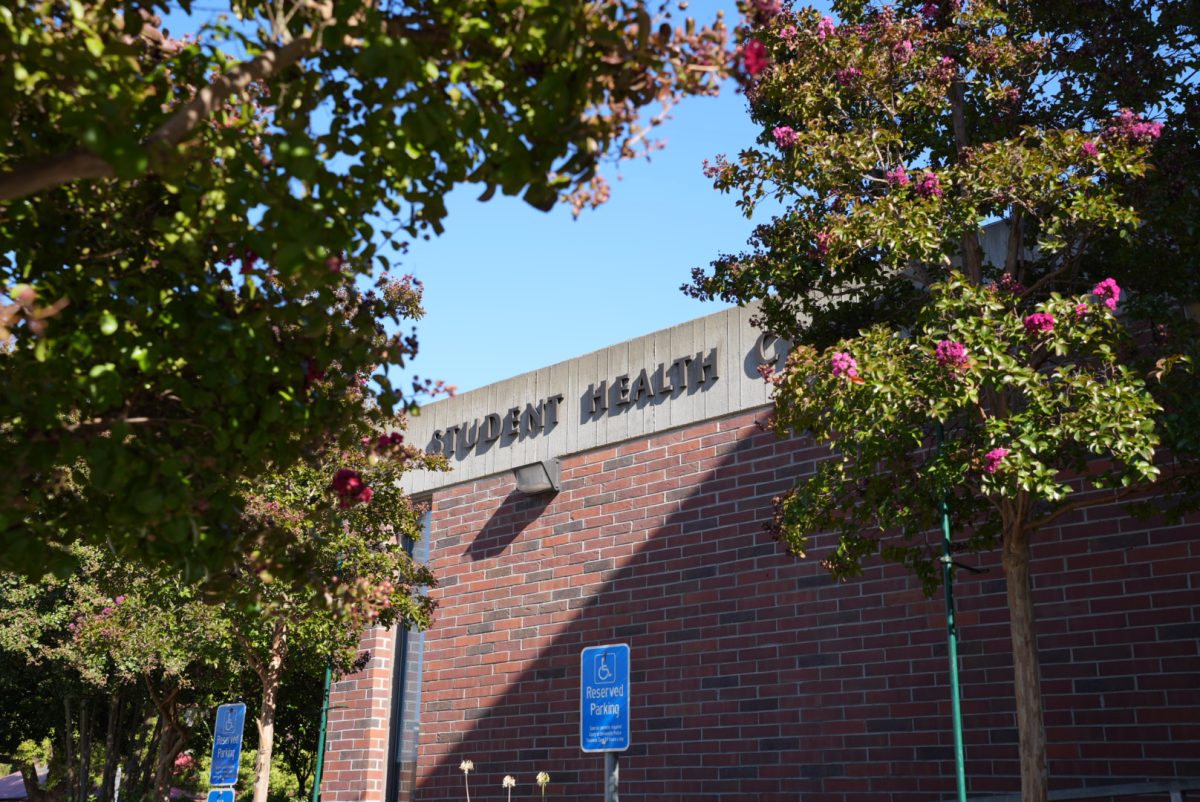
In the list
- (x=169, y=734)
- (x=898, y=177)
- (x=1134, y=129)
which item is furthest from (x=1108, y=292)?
(x=169, y=734)

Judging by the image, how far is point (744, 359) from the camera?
49.4ft

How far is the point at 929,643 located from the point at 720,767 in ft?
9.92

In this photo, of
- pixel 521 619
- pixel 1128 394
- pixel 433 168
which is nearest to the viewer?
pixel 433 168

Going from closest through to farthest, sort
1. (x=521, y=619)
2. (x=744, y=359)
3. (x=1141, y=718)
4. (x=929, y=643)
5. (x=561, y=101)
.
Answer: (x=561, y=101) < (x=1141, y=718) < (x=929, y=643) < (x=744, y=359) < (x=521, y=619)

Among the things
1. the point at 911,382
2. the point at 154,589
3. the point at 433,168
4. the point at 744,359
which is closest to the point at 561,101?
the point at 433,168

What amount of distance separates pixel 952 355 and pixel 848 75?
2.88 m

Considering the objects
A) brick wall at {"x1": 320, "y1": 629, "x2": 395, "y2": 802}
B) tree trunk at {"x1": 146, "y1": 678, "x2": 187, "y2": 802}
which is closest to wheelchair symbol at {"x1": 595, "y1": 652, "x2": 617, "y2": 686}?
brick wall at {"x1": 320, "y1": 629, "x2": 395, "y2": 802}

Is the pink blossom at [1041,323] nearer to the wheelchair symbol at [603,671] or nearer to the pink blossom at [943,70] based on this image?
the pink blossom at [943,70]

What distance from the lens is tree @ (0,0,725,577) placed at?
4.53 m

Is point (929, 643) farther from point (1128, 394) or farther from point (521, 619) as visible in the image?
point (521, 619)

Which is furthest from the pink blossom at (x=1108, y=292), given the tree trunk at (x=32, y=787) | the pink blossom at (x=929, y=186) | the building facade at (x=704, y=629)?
the tree trunk at (x=32, y=787)

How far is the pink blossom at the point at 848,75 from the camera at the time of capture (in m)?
9.95

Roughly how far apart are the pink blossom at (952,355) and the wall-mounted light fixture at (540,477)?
9475 mm

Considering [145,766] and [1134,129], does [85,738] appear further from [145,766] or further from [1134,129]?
[1134,129]
